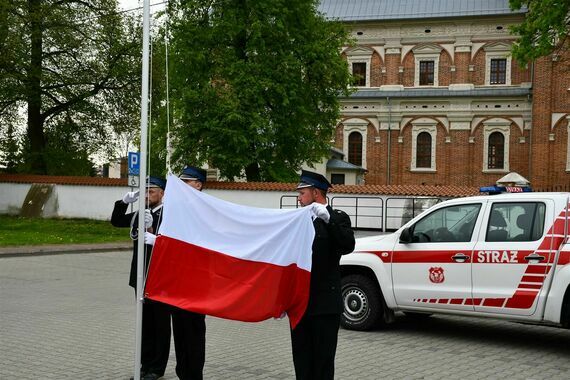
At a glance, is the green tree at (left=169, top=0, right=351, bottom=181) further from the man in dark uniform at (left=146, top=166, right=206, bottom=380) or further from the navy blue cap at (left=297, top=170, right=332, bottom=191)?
the navy blue cap at (left=297, top=170, right=332, bottom=191)

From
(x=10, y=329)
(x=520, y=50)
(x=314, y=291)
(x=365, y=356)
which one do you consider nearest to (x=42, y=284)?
(x=10, y=329)

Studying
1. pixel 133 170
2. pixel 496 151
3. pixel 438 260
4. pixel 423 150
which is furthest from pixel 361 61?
pixel 438 260

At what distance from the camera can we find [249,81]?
99.5ft

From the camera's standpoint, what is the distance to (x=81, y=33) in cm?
3459

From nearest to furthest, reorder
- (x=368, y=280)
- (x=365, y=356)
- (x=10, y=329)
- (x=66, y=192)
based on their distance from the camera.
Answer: (x=365, y=356) → (x=10, y=329) → (x=368, y=280) → (x=66, y=192)

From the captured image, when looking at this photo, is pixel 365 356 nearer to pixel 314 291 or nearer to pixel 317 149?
pixel 314 291

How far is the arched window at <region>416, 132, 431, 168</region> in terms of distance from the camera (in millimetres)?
52156

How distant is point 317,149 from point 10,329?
81.7 feet

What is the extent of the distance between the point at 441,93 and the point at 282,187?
26.5 m

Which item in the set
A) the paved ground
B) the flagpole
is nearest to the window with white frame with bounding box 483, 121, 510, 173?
the paved ground

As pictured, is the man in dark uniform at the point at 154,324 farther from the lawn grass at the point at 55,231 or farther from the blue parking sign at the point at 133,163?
the blue parking sign at the point at 133,163

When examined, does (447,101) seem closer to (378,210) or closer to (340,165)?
(340,165)

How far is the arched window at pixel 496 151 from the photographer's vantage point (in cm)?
5031

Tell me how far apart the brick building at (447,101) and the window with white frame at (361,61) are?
0.27ft
